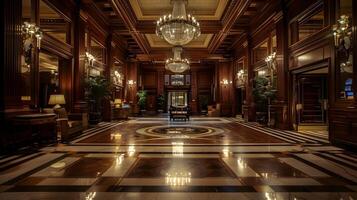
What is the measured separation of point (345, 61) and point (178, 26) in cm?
474

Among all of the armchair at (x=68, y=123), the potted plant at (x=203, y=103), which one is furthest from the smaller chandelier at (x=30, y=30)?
the potted plant at (x=203, y=103)

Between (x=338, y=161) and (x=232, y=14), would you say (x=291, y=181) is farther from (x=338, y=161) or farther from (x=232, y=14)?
(x=232, y=14)

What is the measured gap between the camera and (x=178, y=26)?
782 cm

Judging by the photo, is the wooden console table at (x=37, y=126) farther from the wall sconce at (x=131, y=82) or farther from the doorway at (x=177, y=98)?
the doorway at (x=177, y=98)

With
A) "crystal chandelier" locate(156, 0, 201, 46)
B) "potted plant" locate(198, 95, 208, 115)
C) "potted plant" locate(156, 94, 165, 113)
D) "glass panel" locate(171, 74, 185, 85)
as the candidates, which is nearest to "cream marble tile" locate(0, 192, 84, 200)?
"crystal chandelier" locate(156, 0, 201, 46)

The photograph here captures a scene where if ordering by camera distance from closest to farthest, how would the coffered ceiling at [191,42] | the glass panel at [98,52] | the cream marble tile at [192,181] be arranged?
the cream marble tile at [192,181]
the glass panel at [98,52]
the coffered ceiling at [191,42]

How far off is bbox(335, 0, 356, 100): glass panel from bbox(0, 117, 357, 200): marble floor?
1356 mm

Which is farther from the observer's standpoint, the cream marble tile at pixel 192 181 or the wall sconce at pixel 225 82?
the wall sconce at pixel 225 82

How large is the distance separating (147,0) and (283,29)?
5.23 meters

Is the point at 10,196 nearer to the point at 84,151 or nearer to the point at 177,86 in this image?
the point at 84,151

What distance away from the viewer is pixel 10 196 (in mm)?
2500

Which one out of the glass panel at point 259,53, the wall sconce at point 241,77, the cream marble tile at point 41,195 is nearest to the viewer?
the cream marble tile at point 41,195

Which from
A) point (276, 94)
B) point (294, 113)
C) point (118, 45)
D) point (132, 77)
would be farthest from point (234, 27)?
Answer: point (132, 77)

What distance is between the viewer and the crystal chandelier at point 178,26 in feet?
25.6
